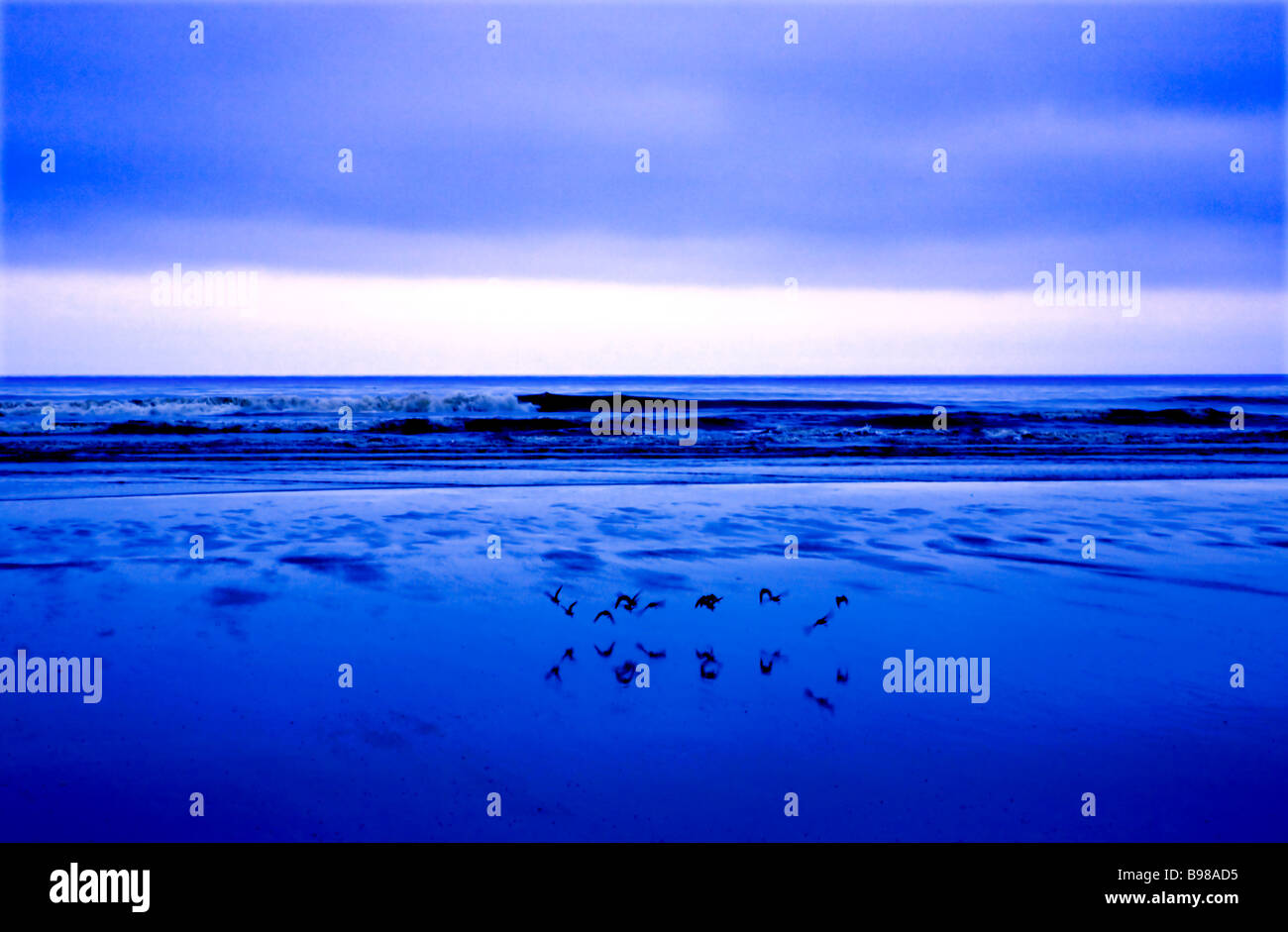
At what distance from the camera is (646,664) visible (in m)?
4.50

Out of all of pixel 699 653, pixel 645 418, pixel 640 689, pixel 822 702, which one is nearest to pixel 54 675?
pixel 640 689

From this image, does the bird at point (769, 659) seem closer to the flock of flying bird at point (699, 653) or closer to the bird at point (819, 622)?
the flock of flying bird at point (699, 653)

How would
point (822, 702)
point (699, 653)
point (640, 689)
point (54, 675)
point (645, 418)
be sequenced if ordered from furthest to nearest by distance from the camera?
point (645, 418) < point (699, 653) < point (54, 675) < point (640, 689) < point (822, 702)

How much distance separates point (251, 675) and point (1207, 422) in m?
30.7

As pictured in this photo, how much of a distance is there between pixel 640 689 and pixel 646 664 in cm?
34

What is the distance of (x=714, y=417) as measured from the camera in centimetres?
3080

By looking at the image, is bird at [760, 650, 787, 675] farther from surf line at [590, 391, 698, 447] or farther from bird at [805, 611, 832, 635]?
surf line at [590, 391, 698, 447]

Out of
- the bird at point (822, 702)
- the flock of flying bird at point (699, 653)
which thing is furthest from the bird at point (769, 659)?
the bird at point (822, 702)

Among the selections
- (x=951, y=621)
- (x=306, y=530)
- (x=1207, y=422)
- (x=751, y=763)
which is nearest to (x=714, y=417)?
(x=1207, y=422)

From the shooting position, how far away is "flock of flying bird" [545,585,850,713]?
4328 mm

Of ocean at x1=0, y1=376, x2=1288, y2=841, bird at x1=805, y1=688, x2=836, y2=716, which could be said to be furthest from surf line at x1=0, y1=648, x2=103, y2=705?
bird at x1=805, y1=688, x2=836, y2=716

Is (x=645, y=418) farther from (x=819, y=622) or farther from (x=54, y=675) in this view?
(x=54, y=675)

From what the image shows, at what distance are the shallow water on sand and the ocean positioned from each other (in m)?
0.02
